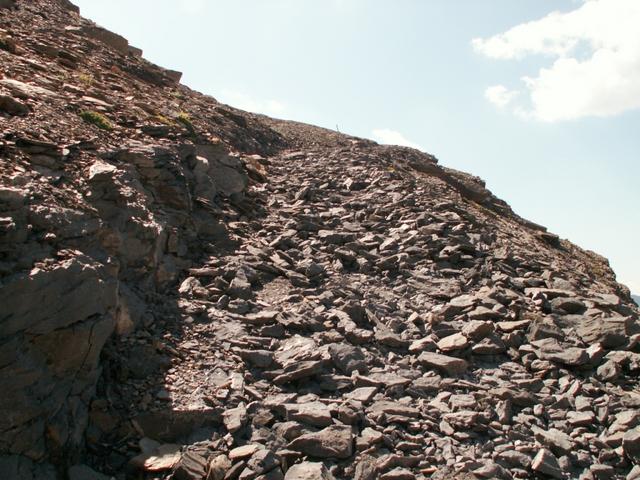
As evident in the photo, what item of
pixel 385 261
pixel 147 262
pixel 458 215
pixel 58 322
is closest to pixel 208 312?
pixel 147 262

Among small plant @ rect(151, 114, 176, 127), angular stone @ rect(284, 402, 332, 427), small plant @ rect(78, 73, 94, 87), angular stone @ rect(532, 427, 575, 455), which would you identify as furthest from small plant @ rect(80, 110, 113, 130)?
angular stone @ rect(532, 427, 575, 455)

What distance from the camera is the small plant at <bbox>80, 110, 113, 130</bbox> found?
1302 cm

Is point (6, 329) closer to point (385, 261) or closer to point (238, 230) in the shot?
point (238, 230)

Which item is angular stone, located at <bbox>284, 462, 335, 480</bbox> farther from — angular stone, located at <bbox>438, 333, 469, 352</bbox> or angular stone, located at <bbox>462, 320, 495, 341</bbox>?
angular stone, located at <bbox>462, 320, 495, 341</bbox>

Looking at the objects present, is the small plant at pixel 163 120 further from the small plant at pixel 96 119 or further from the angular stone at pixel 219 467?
the angular stone at pixel 219 467

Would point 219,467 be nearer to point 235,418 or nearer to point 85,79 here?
point 235,418

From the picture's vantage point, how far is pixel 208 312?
34.7 feet

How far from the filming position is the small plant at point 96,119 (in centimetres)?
1302

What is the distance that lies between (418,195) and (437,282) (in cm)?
740

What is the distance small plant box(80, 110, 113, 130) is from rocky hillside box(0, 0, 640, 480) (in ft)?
0.18

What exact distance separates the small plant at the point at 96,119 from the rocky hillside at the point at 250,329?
0.18 feet

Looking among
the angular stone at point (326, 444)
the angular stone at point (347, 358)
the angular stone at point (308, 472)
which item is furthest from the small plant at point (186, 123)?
the angular stone at point (308, 472)

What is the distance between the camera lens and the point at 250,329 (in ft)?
34.0

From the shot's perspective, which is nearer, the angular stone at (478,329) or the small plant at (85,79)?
the angular stone at (478,329)
